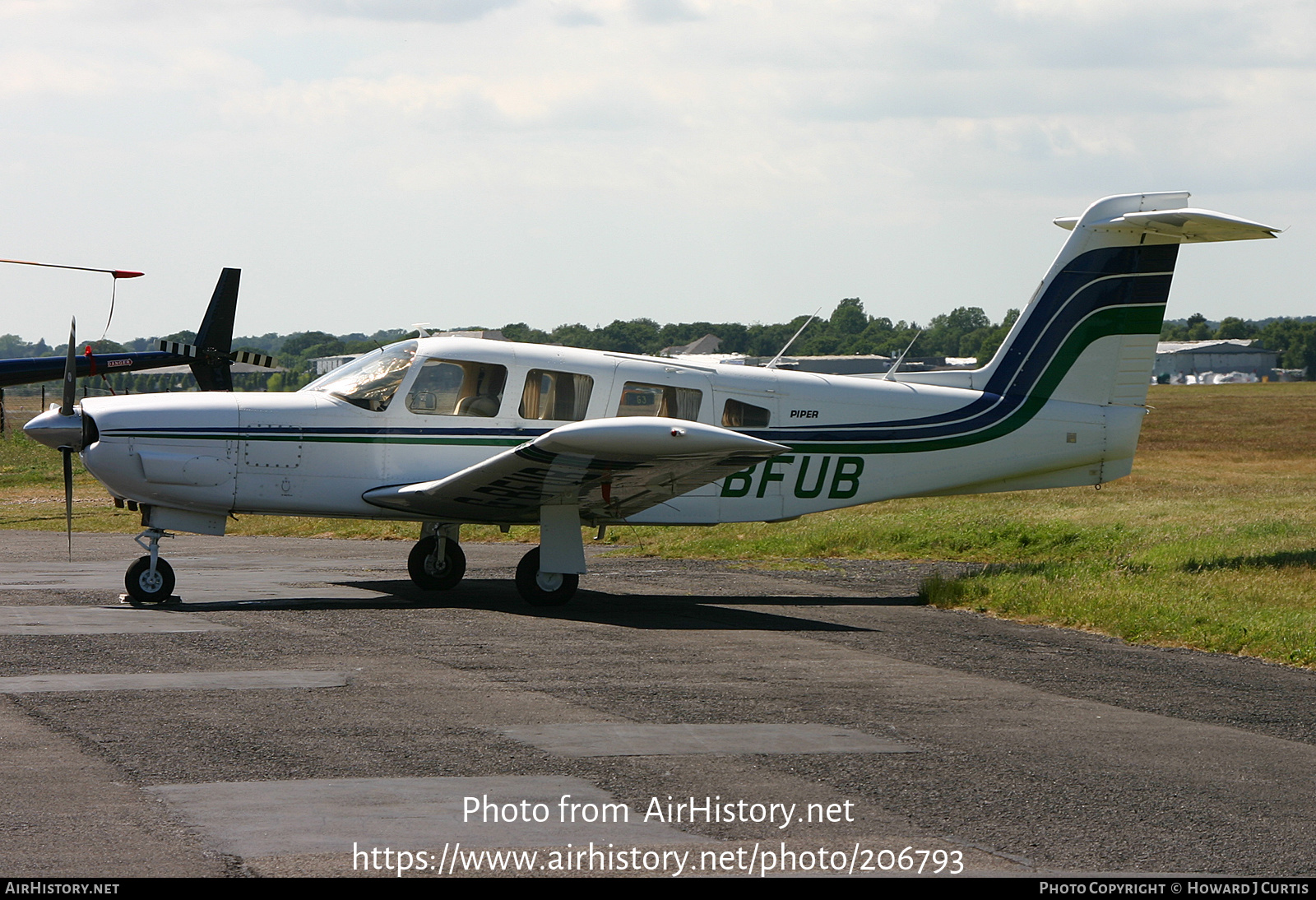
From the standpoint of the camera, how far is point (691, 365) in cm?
1395

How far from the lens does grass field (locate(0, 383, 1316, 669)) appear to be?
1191cm

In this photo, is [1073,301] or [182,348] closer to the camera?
[1073,301]

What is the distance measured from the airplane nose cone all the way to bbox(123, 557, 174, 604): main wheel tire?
1227 millimetres

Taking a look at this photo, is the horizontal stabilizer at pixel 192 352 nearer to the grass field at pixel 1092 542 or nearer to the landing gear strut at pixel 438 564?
the grass field at pixel 1092 542

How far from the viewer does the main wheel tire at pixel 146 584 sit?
12.4 meters

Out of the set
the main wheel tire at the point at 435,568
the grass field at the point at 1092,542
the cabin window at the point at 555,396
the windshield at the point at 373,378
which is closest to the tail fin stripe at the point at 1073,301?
the grass field at the point at 1092,542

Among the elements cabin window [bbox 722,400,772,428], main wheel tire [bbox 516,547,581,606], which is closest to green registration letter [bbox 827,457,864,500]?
cabin window [bbox 722,400,772,428]

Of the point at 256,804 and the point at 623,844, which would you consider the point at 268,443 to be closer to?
the point at 256,804

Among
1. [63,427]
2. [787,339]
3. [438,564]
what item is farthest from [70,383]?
[787,339]

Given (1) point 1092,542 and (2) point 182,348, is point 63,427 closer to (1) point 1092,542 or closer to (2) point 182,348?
(1) point 1092,542

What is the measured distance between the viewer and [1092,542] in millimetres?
17141

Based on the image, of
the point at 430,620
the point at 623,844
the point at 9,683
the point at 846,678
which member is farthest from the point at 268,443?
the point at 623,844

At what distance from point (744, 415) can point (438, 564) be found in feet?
11.5

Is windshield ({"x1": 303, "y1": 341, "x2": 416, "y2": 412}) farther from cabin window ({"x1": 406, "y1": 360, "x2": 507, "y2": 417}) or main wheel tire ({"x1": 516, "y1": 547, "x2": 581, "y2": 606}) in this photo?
main wheel tire ({"x1": 516, "y1": 547, "x2": 581, "y2": 606})
